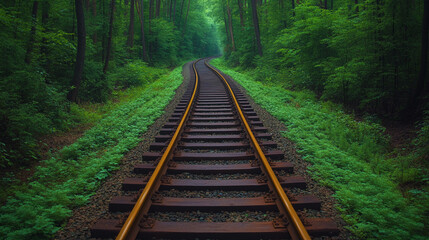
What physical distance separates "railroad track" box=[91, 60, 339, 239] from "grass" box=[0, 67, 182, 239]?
64 cm

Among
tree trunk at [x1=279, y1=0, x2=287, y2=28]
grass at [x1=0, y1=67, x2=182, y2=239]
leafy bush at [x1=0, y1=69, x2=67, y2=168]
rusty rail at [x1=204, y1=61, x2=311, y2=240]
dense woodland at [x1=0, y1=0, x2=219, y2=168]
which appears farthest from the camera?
tree trunk at [x1=279, y1=0, x2=287, y2=28]

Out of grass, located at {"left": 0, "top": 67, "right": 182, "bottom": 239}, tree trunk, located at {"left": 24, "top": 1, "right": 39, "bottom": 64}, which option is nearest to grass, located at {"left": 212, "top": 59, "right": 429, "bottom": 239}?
grass, located at {"left": 0, "top": 67, "right": 182, "bottom": 239}

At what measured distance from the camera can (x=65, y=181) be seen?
3.98 metres

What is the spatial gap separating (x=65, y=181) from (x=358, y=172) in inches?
211

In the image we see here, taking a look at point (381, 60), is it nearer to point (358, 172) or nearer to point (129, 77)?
point (358, 172)

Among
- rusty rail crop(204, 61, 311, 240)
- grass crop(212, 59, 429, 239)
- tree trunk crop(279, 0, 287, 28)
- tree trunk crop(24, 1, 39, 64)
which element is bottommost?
grass crop(212, 59, 429, 239)

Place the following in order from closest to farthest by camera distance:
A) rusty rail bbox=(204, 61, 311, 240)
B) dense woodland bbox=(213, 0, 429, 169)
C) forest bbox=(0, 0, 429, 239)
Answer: rusty rail bbox=(204, 61, 311, 240) < forest bbox=(0, 0, 429, 239) < dense woodland bbox=(213, 0, 429, 169)

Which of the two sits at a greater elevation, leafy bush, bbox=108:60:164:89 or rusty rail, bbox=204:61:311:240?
leafy bush, bbox=108:60:164:89

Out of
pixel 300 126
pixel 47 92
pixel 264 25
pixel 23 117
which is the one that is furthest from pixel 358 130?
pixel 264 25

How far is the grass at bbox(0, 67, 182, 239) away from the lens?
103 inches

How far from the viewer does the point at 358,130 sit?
245 inches

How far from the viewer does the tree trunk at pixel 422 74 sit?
5.98 m

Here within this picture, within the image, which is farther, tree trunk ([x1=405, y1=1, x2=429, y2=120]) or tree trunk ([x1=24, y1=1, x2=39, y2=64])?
tree trunk ([x1=24, y1=1, x2=39, y2=64])

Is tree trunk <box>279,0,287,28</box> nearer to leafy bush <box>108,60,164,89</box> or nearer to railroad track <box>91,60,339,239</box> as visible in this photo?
leafy bush <box>108,60,164,89</box>
